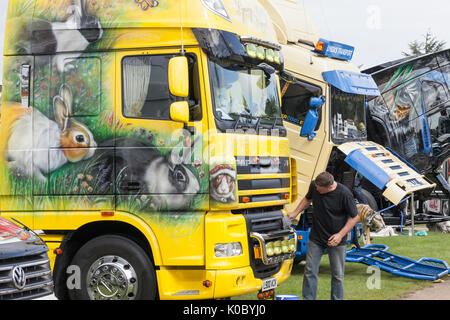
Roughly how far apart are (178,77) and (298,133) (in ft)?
16.2

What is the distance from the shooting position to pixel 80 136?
7.40 meters

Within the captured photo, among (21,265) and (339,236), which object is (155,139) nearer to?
(21,265)

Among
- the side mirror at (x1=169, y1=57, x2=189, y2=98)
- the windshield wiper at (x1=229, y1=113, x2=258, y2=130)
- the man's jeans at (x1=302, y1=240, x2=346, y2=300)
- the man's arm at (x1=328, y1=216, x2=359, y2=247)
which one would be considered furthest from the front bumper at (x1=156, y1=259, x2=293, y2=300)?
the side mirror at (x1=169, y1=57, x2=189, y2=98)

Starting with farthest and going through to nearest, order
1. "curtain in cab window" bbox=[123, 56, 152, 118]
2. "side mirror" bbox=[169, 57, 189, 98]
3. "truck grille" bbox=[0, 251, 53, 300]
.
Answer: "curtain in cab window" bbox=[123, 56, 152, 118], "side mirror" bbox=[169, 57, 189, 98], "truck grille" bbox=[0, 251, 53, 300]

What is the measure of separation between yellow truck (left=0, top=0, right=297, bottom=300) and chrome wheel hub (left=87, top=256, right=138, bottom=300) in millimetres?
13

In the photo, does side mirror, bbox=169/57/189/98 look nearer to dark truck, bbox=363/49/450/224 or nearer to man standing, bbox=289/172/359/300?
man standing, bbox=289/172/359/300

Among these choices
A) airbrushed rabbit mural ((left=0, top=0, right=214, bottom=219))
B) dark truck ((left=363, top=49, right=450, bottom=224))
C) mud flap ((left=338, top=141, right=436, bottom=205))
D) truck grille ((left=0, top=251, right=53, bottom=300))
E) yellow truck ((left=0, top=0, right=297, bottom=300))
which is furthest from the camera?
dark truck ((left=363, top=49, right=450, bottom=224))

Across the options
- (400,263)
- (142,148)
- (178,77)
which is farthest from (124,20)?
(400,263)

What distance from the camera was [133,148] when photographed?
7.23 metres

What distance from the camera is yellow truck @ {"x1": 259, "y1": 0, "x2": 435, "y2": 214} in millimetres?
11312

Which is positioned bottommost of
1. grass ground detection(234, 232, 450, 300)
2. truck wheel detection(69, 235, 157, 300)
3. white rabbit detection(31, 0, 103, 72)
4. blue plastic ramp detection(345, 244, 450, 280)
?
grass ground detection(234, 232, 450, 300)

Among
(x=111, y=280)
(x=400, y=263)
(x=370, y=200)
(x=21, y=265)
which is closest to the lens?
(x=21, y=265)
